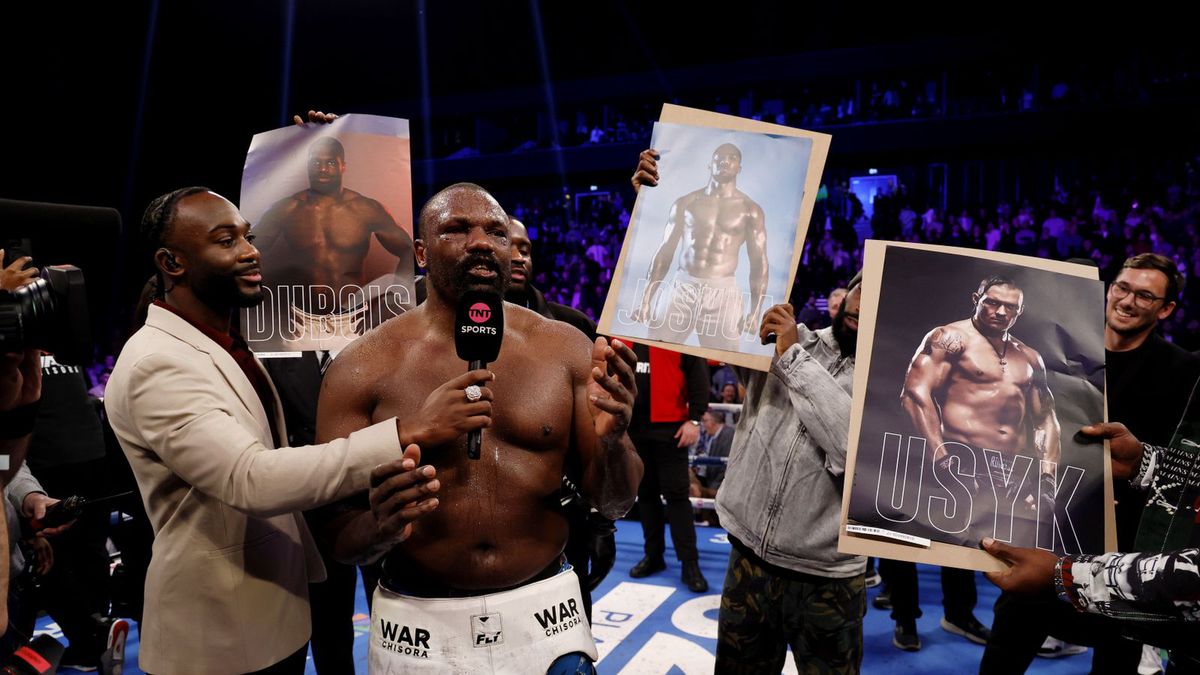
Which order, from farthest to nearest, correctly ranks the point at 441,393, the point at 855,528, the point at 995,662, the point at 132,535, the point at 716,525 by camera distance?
the point at 716,525
the point at 132,535
the point at 995,662
the point at 855,528
the point at 441,393

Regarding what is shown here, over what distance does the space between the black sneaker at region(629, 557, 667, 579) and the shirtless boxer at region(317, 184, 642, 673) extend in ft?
9.62

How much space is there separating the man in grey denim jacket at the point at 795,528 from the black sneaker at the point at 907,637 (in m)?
1.51

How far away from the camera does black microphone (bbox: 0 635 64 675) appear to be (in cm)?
147

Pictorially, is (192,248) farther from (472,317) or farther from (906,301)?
(906,301)

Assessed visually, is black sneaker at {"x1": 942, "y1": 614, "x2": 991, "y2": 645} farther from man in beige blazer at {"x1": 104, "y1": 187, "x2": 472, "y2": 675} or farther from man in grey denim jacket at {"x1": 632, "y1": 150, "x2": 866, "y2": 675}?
man in beige blazer at {"x1": 104, "y1": 187, "x2": 472, "y2": 675}

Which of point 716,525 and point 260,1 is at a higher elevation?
point 260,1

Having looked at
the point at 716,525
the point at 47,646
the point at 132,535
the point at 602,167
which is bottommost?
the point at 716,525

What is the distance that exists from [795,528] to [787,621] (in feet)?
0.92

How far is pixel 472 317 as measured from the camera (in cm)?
134

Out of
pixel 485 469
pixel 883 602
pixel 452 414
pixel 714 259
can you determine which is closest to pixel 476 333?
pixel 452 414

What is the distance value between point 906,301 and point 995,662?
1.50 meters

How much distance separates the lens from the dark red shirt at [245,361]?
5.27 feet

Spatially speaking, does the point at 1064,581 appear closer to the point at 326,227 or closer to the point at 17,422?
the point at 326,227

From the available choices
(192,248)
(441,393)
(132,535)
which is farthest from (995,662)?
(132,535)
